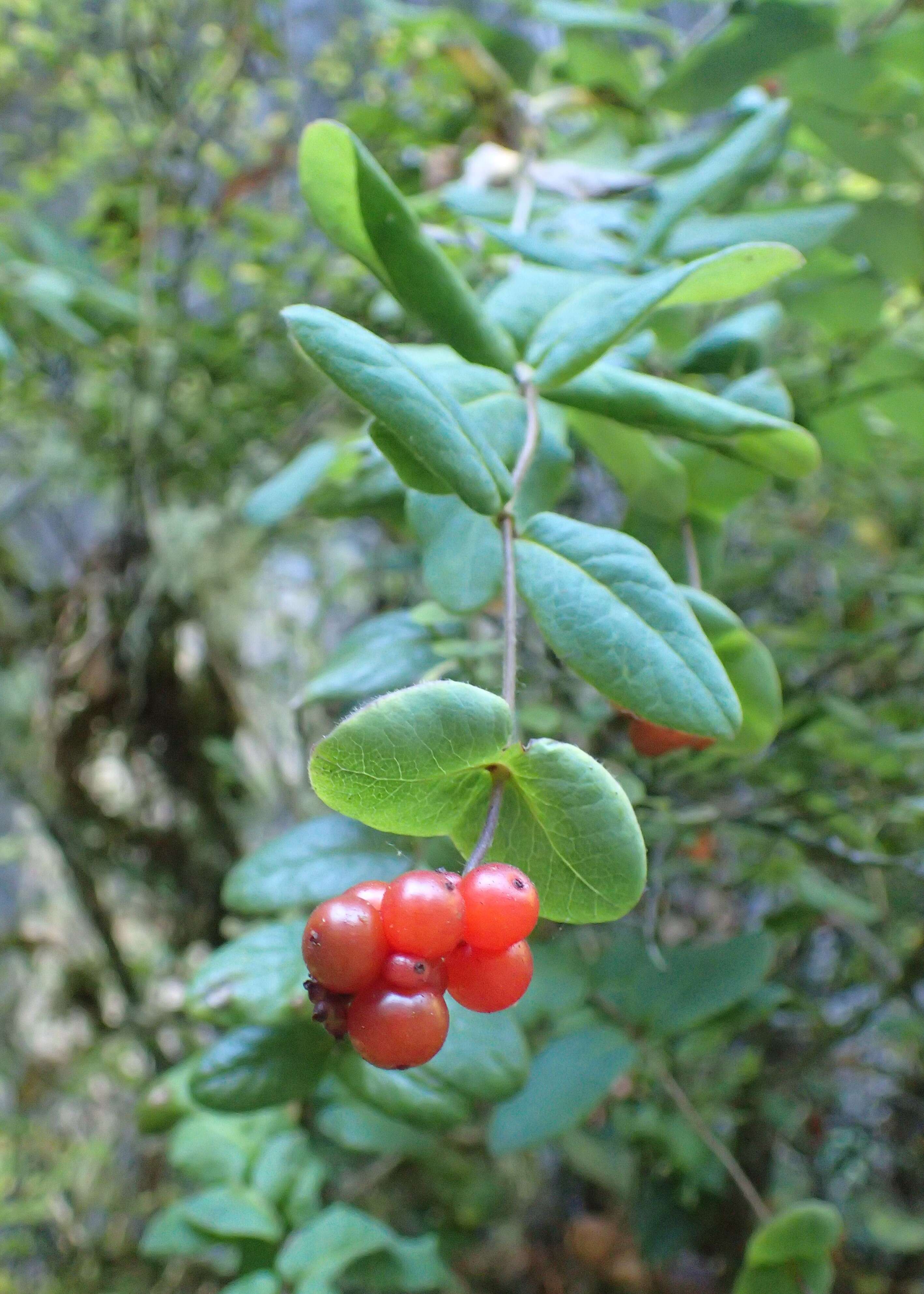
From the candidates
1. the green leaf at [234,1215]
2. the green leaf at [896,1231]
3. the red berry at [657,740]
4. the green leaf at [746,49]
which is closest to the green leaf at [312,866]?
the red berry at [657,740]

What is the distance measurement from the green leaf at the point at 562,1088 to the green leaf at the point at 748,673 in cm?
29

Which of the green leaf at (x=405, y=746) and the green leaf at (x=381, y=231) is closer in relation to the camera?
the green leaf at (x=405, y=746)

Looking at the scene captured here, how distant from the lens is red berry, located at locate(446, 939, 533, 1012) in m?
0.30

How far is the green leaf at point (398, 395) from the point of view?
34 centimetres

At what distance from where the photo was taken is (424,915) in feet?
0.94

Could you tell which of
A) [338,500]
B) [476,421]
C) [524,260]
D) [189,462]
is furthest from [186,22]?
[476,421]

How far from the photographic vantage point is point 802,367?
0.99 meters

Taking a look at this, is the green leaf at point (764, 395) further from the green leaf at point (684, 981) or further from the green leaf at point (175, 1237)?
the green leaf at point (175, 1237)

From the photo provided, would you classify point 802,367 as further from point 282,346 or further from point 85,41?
point 85,41

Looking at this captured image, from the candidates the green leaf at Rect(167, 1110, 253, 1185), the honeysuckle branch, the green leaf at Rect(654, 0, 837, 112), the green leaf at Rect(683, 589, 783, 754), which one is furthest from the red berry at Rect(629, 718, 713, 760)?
the green leaf at Rect(654, 0, 837, 112)

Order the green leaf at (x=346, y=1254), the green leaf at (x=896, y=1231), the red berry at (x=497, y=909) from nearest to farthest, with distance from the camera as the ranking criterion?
the red berry at (x=497, y=909), the green leaf at (x=346, y=1254), the green leaf at (x=896, y=1231)

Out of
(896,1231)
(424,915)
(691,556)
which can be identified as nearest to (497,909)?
(424,915)

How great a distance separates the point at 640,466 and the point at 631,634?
0.63 feet

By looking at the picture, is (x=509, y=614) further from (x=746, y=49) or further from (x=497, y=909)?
(x=746, y=49)
